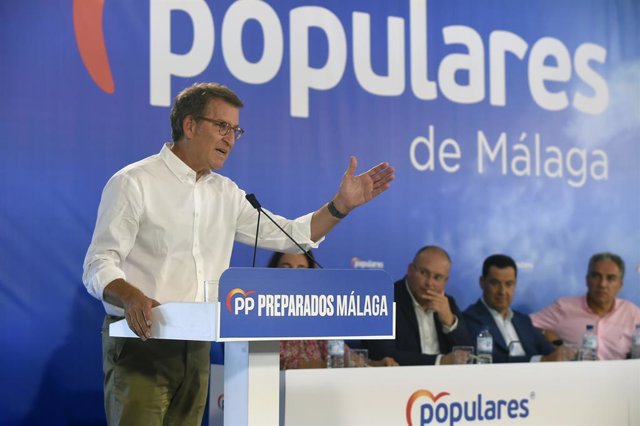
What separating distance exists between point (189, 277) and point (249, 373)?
805mm

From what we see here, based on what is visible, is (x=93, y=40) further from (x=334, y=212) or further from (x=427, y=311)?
(x=427, y=311)

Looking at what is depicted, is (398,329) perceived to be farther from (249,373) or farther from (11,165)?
(249,373)

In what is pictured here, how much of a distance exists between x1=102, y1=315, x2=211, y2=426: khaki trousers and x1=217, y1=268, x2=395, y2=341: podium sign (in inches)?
29.0

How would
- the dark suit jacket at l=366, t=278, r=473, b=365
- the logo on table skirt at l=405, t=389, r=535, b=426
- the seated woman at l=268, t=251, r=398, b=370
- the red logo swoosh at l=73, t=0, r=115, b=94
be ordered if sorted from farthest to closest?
the dark suit jacket at l=366, t=278, r=473, b=365 < the red logo swoosh at l=73, t=0, r=115, b=94 < the seated woman at l=268, t=251, r=398, b=370 < the logo on table skirt at l=405, t=389, r=535, b=426

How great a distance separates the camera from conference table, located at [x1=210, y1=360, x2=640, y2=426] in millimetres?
3588

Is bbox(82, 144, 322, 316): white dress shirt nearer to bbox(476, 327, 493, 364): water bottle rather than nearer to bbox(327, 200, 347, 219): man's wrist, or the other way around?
bbox(327, 200, 347, 219): man's wrist

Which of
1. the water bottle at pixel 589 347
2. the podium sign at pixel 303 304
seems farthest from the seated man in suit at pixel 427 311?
the podium sign at pixel 303 304

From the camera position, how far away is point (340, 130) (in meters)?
5.01

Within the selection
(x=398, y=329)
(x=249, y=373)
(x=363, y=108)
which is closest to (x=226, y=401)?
(x=249, y=373)

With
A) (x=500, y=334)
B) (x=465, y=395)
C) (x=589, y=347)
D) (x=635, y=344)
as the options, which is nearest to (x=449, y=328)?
(x=500, y=334)

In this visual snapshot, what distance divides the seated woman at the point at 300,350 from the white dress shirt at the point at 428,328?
0.48 m

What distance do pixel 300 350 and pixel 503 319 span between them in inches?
61.9

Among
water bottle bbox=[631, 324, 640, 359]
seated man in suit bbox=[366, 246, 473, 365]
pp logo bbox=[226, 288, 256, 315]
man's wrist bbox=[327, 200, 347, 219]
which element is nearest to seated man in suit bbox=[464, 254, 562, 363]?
seated man in suit bbox=[366, 246, 473, 365]

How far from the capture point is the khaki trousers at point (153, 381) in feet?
8.63
